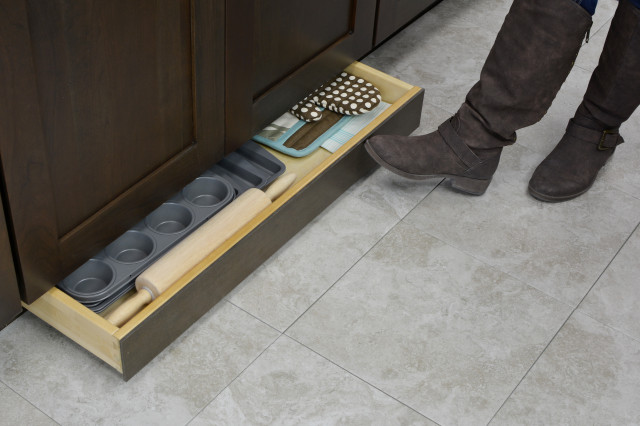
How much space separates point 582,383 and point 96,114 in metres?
0.94

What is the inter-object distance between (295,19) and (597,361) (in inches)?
33.6

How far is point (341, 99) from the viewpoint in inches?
76.0

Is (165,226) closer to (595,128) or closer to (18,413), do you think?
(18,413)

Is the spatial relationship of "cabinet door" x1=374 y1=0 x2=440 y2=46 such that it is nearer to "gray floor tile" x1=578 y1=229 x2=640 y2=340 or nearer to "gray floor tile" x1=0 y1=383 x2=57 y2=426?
"gray floor tile" x1=578 y1=229 x2=640 y2=340

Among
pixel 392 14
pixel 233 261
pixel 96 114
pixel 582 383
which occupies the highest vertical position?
pixel 96 114

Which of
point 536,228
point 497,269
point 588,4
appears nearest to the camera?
point 588,4

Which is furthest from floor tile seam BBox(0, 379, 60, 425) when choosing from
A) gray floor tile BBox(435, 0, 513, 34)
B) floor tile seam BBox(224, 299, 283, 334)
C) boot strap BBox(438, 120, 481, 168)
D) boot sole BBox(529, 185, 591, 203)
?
gray floor tile BBox(435, 0, 513, 34)

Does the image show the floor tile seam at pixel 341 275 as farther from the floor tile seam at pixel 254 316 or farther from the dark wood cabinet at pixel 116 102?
the dark wood cabinet at pixel 116 102

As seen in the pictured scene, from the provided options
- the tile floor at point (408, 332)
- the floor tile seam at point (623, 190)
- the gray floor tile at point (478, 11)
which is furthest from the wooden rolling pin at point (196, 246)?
the gray floor tile at point (478, 11)

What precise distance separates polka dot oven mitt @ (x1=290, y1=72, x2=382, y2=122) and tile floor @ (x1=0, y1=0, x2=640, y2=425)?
0.53ft

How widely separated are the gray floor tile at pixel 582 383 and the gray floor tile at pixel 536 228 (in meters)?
0.11

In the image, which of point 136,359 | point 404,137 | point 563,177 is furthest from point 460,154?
point 136,359

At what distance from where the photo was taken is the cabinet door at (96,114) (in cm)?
118

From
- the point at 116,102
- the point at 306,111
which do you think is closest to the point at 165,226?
the point at 116,102
